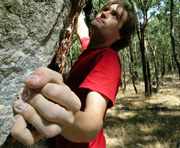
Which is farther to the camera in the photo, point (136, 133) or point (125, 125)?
point (125, 125)

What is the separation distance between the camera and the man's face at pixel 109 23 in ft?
5.51

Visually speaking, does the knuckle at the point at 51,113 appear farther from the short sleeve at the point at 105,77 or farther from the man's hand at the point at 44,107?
the short sleeve at the point at 105,77

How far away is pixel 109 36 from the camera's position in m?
1.74

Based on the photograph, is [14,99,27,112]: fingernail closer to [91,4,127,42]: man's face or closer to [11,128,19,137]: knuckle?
[11,128,19,137]: knuckle

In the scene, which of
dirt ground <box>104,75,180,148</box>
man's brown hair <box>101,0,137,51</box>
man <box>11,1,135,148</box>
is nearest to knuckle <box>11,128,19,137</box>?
man <box>11,1,135,148</box>

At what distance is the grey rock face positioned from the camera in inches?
35.9

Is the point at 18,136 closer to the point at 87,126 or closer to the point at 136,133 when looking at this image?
the point at 87,126

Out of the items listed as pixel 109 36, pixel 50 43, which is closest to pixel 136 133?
pixel 109 36

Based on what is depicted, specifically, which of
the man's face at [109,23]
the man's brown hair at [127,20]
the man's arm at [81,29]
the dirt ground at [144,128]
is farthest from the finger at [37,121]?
the dirt ground at [144,128]

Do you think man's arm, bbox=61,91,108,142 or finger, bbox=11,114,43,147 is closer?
finger, bbox=11,114,43,147

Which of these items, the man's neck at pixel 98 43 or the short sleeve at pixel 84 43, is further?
the short sleeve at pixel 84 43

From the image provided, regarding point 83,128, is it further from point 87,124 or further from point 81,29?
point 81,29

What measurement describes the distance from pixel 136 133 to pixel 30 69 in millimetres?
5535

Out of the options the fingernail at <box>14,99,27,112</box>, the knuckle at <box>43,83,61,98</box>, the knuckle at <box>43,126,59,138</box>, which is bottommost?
the knuckle at <box>43,126,59,138</box>
